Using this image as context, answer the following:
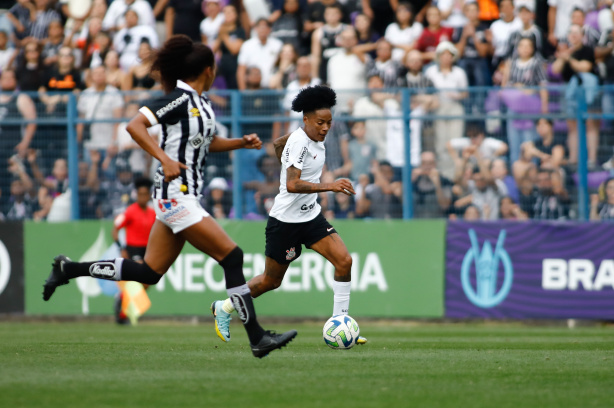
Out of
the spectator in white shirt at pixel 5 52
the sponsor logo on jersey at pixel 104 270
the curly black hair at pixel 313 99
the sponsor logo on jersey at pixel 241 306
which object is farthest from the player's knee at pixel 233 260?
the spectator in white shirt at pixel 5 52

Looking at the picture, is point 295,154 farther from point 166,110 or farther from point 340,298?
point 166,110

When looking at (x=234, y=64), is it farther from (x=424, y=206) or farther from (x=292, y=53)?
(x=424, y=206)

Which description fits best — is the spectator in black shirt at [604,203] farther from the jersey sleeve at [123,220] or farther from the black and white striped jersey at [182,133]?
the black and white striped jersey at [182,133]

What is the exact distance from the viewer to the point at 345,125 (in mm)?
16203

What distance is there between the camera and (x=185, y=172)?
27.8 feet

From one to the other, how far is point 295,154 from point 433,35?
8837 millimetres

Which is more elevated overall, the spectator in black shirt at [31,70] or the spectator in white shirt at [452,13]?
the spectator in white shirt at [452,13]

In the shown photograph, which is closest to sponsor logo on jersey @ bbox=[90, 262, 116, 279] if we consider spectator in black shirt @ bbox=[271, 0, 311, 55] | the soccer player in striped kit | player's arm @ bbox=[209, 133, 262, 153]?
the soccer player in striped kit

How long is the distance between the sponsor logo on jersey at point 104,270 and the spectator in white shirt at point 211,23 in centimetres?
1117

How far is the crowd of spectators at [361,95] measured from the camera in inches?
615

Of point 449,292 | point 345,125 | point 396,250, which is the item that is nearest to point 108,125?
point 345,125

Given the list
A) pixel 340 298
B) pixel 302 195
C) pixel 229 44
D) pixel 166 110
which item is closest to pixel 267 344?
pixel 166 110

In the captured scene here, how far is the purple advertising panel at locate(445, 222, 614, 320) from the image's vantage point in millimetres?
15766

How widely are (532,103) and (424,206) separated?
7.70 feet
